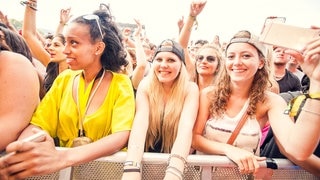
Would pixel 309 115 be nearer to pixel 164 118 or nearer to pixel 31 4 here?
pixel 164 118

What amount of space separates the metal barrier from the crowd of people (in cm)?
4

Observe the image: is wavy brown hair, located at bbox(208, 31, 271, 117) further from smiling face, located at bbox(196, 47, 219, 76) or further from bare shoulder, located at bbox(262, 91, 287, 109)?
smiling face, located at bbox(196, 47, 219, 76)

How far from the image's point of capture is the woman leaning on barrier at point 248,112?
1.56 m

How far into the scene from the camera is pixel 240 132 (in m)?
2.07

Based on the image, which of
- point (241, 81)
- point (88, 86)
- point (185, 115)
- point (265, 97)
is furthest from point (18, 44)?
point (265, 97)

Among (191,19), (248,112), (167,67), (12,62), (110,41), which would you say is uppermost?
(191,19)

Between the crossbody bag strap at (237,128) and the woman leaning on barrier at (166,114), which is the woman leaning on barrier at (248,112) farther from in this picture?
the woman leaning on barrier at (166,114)

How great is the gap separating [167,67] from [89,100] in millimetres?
1032

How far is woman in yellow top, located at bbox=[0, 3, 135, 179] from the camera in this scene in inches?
69.3

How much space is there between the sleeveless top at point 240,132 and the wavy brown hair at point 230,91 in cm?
6

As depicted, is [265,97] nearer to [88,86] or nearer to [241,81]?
[241,81]

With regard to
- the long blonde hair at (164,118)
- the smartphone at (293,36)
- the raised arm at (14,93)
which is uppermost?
the smartphone at (293,36)

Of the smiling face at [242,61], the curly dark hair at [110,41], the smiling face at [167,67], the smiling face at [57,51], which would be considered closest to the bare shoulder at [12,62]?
the curly dark hair at [110,41]

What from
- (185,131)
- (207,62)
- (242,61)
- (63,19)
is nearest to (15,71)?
(185,131)
